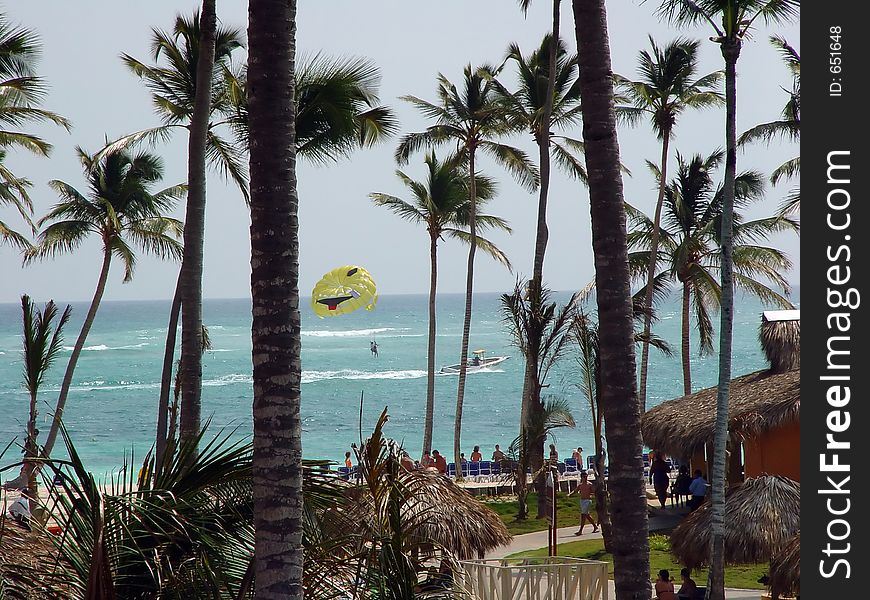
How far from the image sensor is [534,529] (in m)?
21.0

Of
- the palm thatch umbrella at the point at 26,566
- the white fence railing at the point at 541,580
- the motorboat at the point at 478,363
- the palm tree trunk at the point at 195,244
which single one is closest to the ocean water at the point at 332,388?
the motorboat at the point at 478,363

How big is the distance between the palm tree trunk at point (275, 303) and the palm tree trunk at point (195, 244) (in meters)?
5.89

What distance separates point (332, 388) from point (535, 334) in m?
74.5

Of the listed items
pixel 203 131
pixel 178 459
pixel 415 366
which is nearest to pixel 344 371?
pixel 415 366

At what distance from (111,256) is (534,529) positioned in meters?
13.2

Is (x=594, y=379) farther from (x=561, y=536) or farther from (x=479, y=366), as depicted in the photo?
(x=479, y=366)

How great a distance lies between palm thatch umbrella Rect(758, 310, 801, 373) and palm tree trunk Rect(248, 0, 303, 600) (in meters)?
16.3

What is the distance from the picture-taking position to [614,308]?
744cm

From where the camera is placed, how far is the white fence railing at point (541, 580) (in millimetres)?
11094

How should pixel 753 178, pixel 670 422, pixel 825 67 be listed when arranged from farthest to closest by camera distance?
pixel 753 178 → pixel 670 422 → pixel 825 67

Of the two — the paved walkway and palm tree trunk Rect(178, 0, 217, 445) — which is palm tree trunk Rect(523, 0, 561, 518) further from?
palm tree trunk Rect(178, 0, 217, 445)

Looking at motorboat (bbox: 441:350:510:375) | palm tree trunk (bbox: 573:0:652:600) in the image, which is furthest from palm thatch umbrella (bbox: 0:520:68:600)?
motorboat (bbox: 441:350:510:375)

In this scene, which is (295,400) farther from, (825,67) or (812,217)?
(825,67)

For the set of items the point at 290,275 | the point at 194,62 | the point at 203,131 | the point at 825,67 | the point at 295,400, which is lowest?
the point at 295,400
